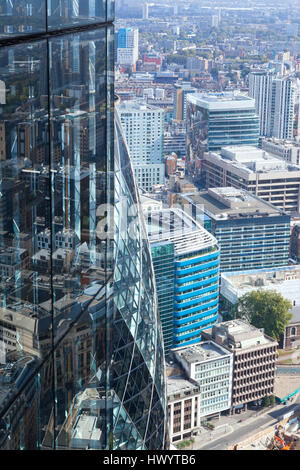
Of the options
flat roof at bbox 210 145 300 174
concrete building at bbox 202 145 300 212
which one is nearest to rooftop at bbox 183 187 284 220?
concrete building at bbox 202 145 300 212

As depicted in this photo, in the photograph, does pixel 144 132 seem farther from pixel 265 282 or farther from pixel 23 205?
pixel 23 205

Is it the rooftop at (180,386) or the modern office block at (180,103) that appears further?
the modern office block at (180,103)

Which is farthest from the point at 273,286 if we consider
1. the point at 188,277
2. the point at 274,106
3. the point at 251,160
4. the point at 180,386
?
the point at 274,106

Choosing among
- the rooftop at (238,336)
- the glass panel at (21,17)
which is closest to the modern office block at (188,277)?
the rooftop at (238,336)

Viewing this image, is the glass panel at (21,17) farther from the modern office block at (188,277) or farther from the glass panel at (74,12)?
the modern office block at (188,277)

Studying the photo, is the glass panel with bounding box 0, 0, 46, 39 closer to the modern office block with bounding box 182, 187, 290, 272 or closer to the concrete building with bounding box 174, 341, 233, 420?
the concrete building with bounding box 174, 341, 233, 420

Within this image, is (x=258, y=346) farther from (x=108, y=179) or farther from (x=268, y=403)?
(x=108, y=179)
